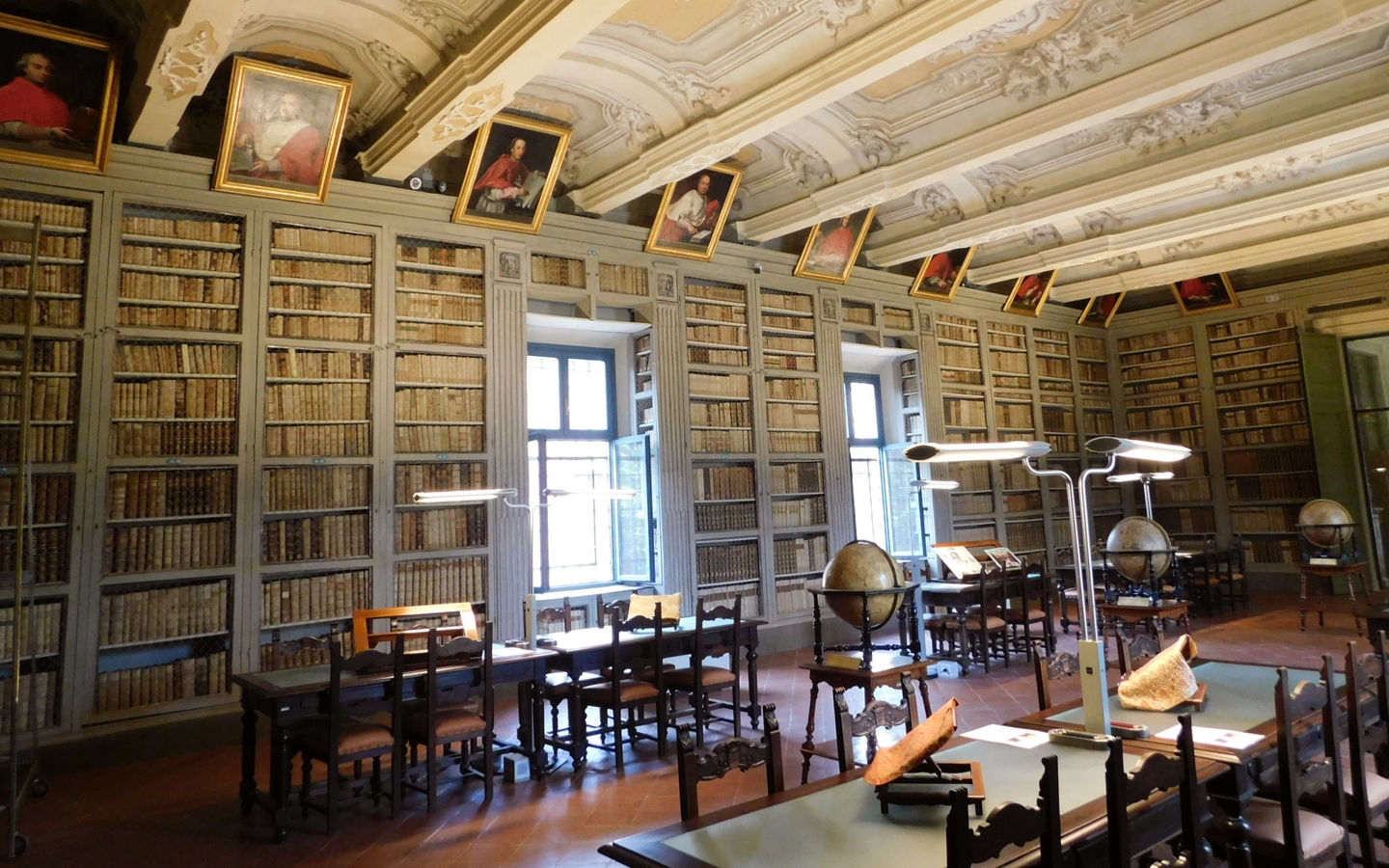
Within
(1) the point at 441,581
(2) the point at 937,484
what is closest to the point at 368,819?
(1) the point at 441,581

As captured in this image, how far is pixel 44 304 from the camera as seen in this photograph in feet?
18.1

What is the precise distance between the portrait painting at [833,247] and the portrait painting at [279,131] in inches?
197

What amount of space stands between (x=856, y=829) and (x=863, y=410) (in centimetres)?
909

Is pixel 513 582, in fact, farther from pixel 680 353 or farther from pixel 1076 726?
pixel 1076 726

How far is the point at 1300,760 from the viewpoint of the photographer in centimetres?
266

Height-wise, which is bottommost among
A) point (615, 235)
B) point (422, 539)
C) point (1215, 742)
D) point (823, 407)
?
point (1215, 742)

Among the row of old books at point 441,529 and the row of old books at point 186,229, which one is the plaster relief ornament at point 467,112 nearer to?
the row of old books at point 186,229

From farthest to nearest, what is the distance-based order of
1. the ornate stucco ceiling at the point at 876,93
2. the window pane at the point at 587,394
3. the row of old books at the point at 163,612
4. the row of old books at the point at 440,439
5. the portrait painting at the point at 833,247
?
the portrait painting at the point at 833,247
the window pane at the point at 587,394
the row of old books at the point at 440,439
the row of old books at the point at 163,612
the ornate stucco ceiling at the point at 876,93

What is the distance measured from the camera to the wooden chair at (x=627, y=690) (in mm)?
5043

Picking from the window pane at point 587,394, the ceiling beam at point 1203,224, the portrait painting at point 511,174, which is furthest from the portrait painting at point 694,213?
the ceiling beam at point 1203,224

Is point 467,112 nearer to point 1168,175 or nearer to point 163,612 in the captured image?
point 163,612

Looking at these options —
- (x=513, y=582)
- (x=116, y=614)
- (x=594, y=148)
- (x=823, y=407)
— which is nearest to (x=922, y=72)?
(x=594, y=148)

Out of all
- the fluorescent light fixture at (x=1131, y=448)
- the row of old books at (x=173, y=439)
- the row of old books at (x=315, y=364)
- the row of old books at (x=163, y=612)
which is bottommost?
the row of old books at (x=163, y=612)

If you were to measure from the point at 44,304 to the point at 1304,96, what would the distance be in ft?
32.3
